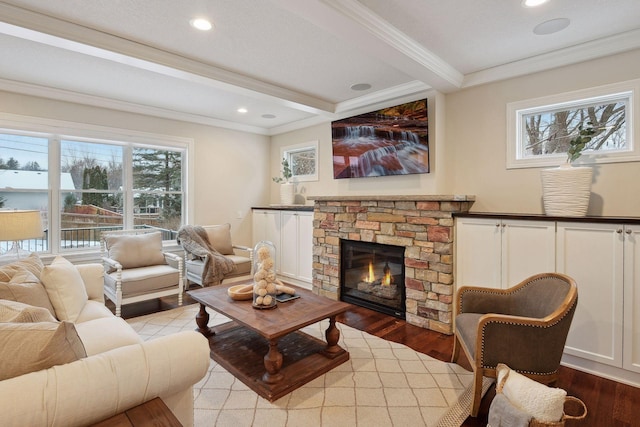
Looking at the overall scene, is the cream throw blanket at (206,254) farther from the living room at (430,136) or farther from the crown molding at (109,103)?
the crown molding at (109,103)

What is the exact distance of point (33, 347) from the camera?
1.15 m

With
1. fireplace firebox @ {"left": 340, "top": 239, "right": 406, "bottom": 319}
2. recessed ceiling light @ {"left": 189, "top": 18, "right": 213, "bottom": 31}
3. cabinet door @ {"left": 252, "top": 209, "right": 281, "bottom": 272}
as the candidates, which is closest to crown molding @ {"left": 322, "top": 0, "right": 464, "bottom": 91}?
recessed ceiling light @ {"left": 189, "top": 18, "right": 213, "bottom": 31}

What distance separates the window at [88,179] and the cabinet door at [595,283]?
4.75 m

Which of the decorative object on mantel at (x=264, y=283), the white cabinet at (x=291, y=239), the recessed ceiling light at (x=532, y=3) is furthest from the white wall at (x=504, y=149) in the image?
the decorative object on mantel at (x=264, y=283)

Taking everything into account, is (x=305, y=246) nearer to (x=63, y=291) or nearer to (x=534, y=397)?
(x=63, y=291)

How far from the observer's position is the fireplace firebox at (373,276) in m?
3.69

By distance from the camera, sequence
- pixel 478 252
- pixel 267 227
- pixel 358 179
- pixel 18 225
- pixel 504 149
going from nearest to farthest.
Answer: pixel 18 225 < pixel 478 252 < pixel 504 149 < pixel 358 179 < pixel 267 227

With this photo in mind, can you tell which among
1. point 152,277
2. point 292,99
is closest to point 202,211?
point 152,277

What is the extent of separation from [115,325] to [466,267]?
2.98 m

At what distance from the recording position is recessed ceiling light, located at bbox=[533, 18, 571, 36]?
7.70 feet

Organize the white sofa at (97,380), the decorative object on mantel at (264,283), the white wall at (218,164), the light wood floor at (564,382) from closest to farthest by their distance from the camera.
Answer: the white sofa at (97,380), the light wood floor at (564,382), the decorative object on mantel at (264,283), the white wall at (218,164)

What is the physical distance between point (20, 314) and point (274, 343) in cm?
132

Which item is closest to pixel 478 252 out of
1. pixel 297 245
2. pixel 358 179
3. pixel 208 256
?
pixel 358 179

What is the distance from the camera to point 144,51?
273cm
